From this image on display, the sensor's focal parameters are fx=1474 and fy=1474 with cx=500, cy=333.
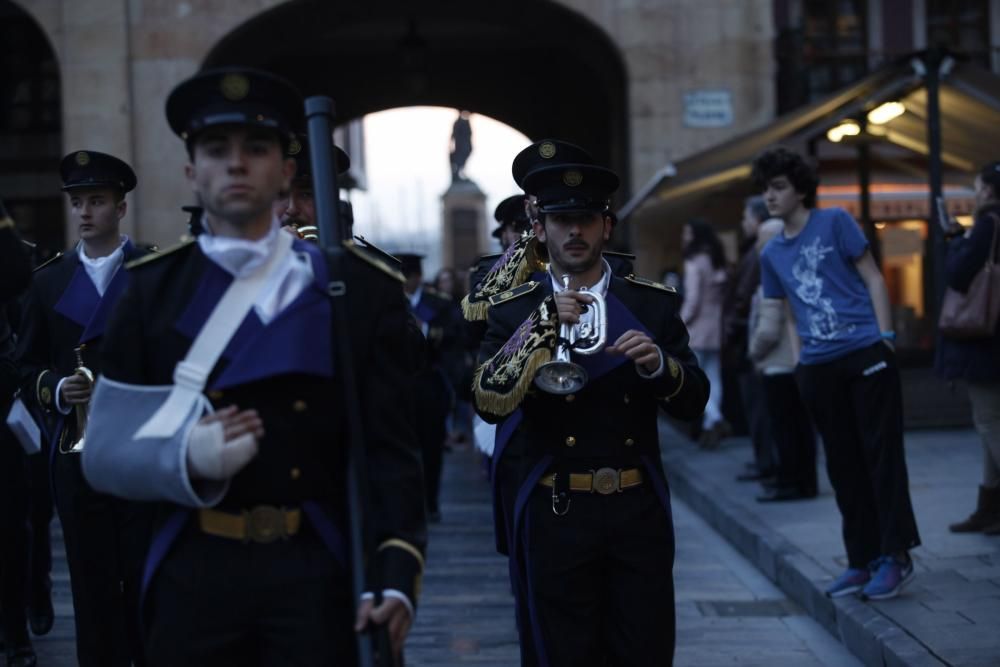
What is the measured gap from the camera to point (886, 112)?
41.4ft

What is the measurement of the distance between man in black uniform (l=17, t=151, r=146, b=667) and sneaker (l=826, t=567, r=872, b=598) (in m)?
3.31

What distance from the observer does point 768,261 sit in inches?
282

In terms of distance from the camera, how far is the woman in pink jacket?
1273cm

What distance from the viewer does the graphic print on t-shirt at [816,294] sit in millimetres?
6734

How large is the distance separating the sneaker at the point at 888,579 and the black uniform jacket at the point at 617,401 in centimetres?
245

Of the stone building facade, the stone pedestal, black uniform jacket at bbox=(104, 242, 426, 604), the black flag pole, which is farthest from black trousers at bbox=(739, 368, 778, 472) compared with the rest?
the stone pedestal

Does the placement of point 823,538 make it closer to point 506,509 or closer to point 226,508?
point 506,509

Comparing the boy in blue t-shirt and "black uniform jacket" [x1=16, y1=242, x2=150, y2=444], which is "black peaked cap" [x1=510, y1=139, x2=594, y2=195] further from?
"black uniform jacket" [x1=16, y1=242, x2=150, y2=444]

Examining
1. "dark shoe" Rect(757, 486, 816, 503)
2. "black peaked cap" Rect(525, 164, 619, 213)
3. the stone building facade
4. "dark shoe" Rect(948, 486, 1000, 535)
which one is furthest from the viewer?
the stone building facade

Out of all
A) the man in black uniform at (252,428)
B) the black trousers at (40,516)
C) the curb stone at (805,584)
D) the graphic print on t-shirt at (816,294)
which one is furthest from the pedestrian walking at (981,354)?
the man in black uniform at (252,428)

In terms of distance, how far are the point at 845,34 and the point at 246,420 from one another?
61.8 ft

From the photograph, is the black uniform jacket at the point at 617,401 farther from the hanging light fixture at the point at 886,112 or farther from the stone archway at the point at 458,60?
the stone archway at the point at 458,60

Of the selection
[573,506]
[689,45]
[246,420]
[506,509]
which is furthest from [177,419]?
[689,45]

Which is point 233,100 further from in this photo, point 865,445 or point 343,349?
point 865,445
